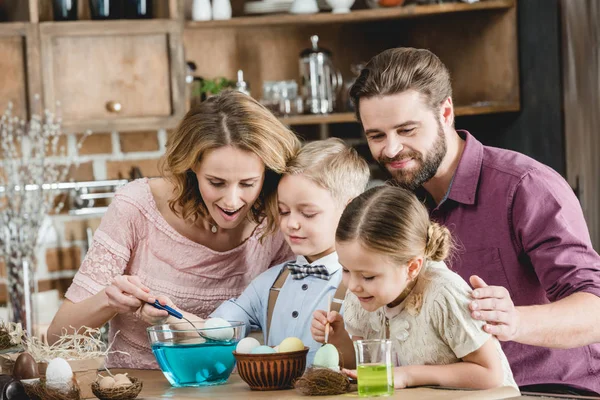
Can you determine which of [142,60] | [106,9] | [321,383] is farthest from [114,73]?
[321,383]

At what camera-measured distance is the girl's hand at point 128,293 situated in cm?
202

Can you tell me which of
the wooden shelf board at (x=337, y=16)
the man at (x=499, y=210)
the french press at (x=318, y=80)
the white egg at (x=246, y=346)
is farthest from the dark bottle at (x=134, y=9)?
the white egg at (x=246, y=346)

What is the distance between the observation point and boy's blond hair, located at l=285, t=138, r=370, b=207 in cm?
228

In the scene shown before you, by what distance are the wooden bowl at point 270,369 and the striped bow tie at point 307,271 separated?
0.50 m

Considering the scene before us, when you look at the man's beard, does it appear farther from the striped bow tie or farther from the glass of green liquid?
the glass of green liquid

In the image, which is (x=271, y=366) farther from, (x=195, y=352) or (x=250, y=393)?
(x=195, y=352)

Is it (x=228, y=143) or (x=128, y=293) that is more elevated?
(x=228, y=143)

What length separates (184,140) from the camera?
234 cm

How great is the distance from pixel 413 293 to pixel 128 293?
603 millimetres

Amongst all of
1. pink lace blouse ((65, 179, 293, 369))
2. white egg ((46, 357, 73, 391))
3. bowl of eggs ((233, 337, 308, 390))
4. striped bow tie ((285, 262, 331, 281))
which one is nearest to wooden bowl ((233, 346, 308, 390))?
bowl of eggs ((233, 337, 308, 390))

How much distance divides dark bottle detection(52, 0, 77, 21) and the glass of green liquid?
2416mm

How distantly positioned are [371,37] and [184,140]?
2041 mm

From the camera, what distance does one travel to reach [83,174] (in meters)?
4.00

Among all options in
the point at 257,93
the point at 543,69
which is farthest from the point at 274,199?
the point at 257,93
